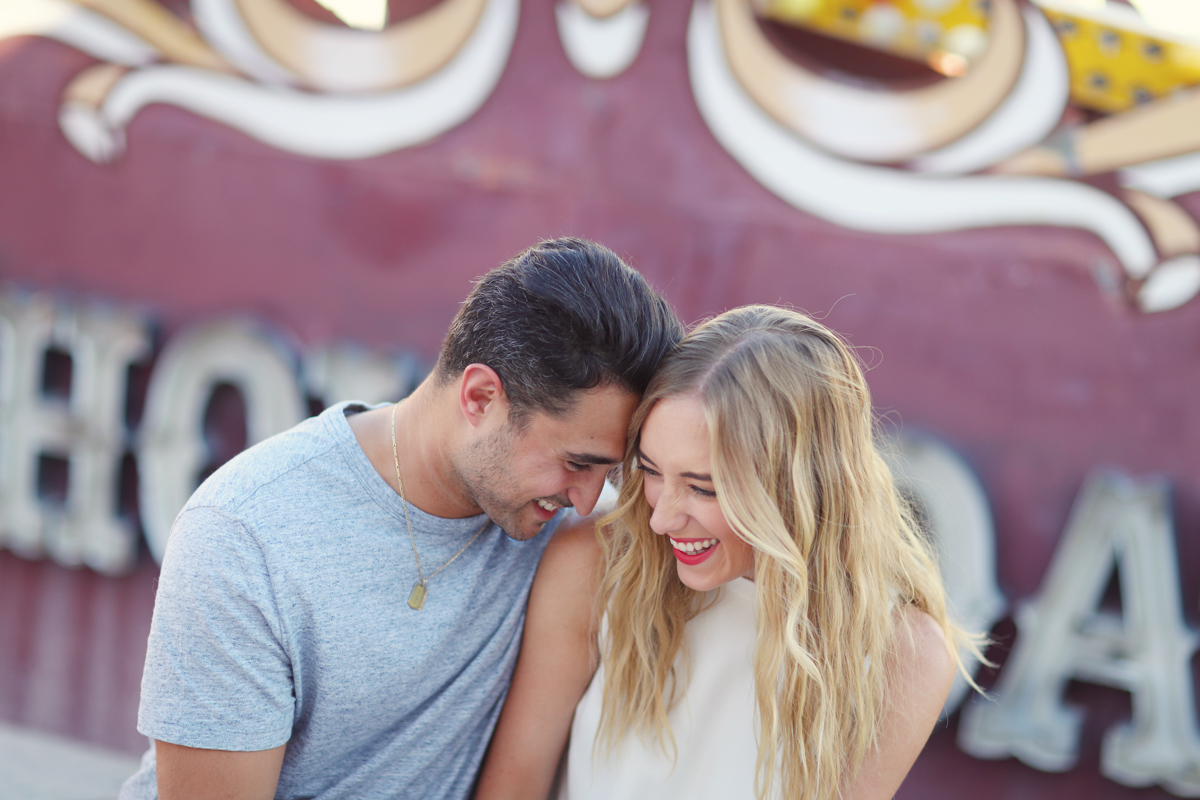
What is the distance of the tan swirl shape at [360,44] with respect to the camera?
4027mm

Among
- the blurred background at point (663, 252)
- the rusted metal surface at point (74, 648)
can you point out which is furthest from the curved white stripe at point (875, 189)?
the rusted metal surface at point (74, 648)

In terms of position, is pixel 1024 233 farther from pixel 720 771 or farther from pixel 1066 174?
pixel 720 771

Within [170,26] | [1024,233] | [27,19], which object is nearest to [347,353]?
[170,26]

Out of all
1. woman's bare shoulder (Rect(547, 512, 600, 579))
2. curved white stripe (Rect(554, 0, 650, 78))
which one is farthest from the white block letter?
woman's bare shoulder (Rect(547, 512, 600, 579))

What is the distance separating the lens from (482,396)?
6.27ft

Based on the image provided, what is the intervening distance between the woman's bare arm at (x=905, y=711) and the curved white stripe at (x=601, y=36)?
285cm

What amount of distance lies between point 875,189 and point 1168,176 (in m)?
→ 1.15

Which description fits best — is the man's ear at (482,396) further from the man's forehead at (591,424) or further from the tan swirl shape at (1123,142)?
the tan swirl shape at (1123,142)

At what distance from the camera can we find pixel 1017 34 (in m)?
3.69

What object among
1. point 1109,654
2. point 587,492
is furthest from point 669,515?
point 1109,654

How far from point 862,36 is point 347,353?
2.67 m

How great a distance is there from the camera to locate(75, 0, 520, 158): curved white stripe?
4.00 meters

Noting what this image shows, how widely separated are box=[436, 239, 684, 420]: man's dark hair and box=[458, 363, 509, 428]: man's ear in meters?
0.02

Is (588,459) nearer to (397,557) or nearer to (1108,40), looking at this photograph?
(397,557)
